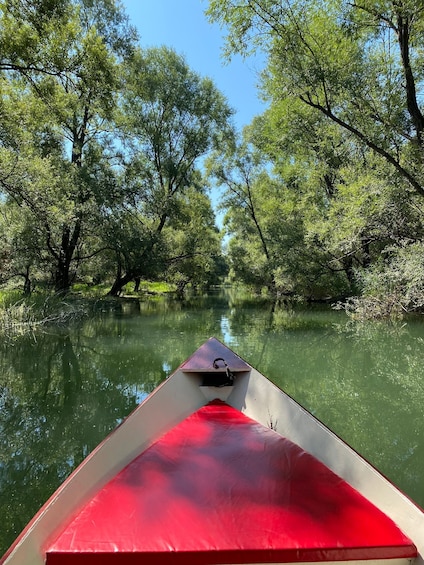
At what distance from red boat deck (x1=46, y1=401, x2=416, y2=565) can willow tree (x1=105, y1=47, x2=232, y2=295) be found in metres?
14.7

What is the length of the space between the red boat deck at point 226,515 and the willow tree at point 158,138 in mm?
14738

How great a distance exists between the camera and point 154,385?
5.40 m

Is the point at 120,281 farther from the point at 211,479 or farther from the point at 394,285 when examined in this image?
the point at 211,479

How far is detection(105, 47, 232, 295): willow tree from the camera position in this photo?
17109mm

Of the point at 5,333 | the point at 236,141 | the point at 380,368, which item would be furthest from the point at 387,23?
the point at 236,141

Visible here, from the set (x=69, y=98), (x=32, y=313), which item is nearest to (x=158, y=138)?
(x=69, y=98)

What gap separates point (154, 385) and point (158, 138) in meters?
16.0

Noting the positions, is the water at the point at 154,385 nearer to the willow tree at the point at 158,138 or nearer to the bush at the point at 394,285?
the bush at the point at 394,285

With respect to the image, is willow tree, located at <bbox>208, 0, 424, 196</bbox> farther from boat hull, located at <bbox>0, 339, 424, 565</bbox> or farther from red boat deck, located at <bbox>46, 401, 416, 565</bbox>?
red boat deck, located at <bbox>46, 401, 416, 565</bbox>

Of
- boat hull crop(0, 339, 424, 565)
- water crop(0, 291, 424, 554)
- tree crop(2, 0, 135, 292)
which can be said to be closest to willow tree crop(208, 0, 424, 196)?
tree crop(2, 0, 135, 292)

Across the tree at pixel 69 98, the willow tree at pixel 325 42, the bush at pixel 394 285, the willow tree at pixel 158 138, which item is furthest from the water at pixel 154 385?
the willow tree at pixel 158 138

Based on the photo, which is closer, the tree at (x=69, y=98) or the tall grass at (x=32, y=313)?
the tree at (x=69, y=98)

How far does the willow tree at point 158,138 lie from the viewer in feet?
56.1

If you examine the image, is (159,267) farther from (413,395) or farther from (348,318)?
(413,395)
